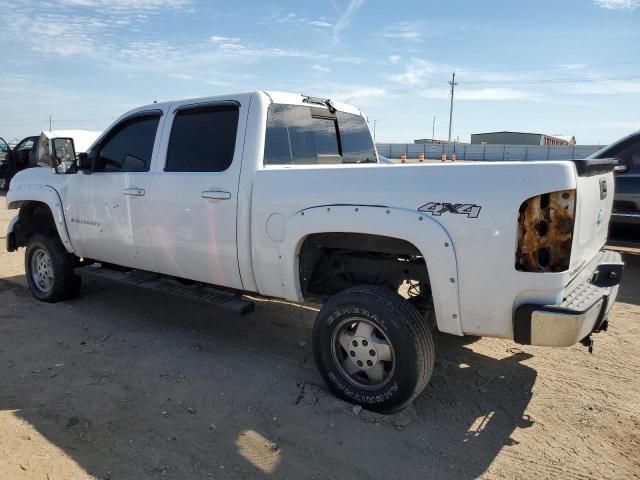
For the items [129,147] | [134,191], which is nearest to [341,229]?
[134,191]

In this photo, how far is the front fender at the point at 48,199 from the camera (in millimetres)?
5207

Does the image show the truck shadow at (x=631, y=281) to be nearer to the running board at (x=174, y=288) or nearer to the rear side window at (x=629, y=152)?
the rear side window at (x=629, y=152)

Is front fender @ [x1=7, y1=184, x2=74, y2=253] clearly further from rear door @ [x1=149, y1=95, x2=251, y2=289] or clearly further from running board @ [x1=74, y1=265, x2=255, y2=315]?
rear door @ [x1=149, y1=95, x2=251, y2=289]

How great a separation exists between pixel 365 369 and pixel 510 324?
1.02 meters

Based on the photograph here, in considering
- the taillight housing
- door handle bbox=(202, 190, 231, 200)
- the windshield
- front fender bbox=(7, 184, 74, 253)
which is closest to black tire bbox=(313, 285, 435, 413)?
the taillight housing

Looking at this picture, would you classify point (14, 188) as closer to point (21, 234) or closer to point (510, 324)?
point (21, 234)

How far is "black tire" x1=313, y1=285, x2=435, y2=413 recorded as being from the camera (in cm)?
306

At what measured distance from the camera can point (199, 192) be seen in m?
3.90

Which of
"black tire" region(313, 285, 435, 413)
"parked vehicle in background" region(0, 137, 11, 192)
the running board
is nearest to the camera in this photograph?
"black tire" region(313, 285, 435, 413)

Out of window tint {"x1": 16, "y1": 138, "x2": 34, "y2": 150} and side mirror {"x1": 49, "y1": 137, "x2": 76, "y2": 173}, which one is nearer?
side mirror {"x1": 49, "y1": 137, "x2": 76, "y2": 173}

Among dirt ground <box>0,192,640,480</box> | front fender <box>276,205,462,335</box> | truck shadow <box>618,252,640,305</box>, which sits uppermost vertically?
front fender <box>276,205,462,335</box>

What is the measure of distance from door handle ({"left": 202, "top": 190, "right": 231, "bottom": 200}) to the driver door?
0.78 m

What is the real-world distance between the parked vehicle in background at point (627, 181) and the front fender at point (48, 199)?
21.5 feet

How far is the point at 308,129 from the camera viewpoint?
426cm
